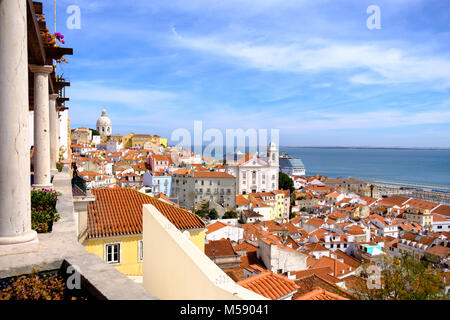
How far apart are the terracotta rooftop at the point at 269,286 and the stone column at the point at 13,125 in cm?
449

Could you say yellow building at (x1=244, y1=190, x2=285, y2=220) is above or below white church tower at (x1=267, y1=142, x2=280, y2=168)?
below

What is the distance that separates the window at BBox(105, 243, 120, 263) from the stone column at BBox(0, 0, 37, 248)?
3654 mm

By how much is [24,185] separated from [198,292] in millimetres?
1798

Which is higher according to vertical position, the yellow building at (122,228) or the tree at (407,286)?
the yellow building at (122,228)

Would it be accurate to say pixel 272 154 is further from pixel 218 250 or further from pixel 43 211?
pixel 43 211

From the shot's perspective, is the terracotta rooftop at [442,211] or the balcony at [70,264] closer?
the balcony at [70,264]

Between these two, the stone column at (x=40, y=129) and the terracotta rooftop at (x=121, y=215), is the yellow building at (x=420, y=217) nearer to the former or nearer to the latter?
the terracotta rooftop at (x=121, y=215)

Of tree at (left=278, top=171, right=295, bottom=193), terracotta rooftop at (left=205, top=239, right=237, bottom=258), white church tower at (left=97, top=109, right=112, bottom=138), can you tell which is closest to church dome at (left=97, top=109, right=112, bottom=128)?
white church tower at (left=97, top=109, right=112, bottom=138)

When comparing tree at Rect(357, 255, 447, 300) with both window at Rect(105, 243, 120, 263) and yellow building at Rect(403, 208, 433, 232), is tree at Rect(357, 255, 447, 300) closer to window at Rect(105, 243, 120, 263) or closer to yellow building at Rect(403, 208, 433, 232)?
window at Rect(105, 243, 120, 263)

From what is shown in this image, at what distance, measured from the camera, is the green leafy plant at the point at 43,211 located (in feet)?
12.5


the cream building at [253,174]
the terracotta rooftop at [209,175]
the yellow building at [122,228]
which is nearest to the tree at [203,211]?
the terracotta rooftop at [209,175]

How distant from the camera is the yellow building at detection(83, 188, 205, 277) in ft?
21.4

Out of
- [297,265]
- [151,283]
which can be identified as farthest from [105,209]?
[297,265]
